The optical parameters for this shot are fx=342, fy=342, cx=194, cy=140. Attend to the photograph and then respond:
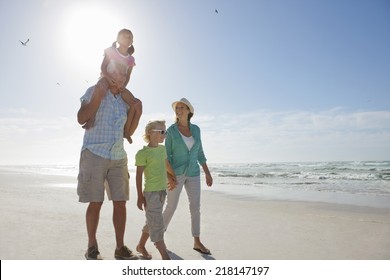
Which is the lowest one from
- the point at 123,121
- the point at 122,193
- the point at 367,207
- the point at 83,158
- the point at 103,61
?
the point at 367,207

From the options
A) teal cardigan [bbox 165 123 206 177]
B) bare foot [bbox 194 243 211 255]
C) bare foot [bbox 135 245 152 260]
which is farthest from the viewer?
teal cardigan [bbox 165 123 206 177]

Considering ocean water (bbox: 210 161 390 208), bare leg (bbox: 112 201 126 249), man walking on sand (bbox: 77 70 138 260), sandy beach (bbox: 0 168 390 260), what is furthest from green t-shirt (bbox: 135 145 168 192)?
ocean water (bbox: 210 161 390 208)

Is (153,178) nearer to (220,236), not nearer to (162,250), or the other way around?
(162,250)

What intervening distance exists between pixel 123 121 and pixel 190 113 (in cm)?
131

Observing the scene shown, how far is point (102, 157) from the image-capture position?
11.1 feet

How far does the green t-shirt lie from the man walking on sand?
205 millimetres

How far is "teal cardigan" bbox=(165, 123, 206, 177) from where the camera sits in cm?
437

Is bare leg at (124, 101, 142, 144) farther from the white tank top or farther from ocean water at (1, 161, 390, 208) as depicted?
ocean water at (1, 161, 390, 208)

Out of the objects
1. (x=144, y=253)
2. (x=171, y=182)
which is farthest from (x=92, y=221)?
(x=171, y=182)

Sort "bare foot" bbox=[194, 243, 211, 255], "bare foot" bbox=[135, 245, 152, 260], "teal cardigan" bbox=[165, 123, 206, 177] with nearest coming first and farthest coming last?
"bare foot" bbox=[135, 245, 152, 260] < "bare foot" bbox=[194, 243, 211, 255] < "teal cardigan" bbox=[165, 123, 206, 177]
